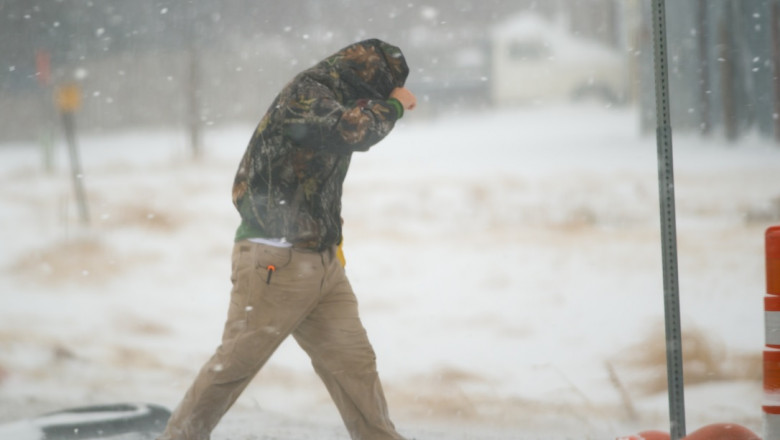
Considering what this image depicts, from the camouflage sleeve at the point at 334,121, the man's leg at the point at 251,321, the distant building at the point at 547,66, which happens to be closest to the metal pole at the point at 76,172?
the distant building at the point at 547,66

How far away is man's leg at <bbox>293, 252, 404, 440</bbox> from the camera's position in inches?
108

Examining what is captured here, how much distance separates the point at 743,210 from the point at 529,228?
2.19 m

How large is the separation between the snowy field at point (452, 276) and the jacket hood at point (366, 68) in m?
1.90

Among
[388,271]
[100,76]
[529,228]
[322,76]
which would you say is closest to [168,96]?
[100,76]

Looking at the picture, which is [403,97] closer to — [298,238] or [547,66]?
[298,238]

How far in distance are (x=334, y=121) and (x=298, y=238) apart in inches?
15.9

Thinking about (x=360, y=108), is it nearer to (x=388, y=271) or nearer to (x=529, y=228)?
(x=388, y=271)

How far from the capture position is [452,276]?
→ 8.54m

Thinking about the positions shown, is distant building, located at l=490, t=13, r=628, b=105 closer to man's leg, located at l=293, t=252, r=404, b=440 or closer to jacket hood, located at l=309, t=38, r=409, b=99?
jacket hood, located at l=309, t=38, r=409, b=99

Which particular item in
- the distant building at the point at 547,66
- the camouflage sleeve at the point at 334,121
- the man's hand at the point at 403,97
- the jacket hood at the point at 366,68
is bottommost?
the camouflage sleeve at the point at 334,121

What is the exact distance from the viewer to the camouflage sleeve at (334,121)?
2486mm

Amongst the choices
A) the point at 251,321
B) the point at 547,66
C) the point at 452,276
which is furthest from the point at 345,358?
the point at 547,66

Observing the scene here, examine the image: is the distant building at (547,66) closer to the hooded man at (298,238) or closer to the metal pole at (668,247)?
the metal pole at (668,247)

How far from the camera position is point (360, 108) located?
2523 mm
